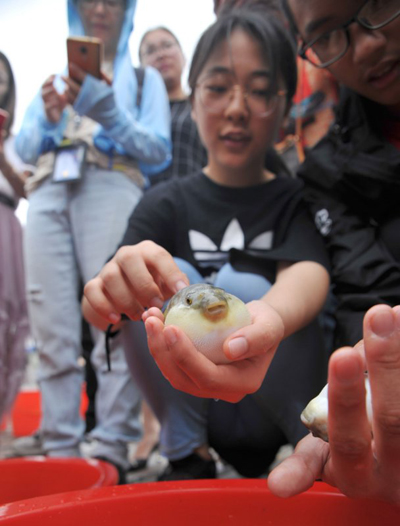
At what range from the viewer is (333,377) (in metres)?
0.41

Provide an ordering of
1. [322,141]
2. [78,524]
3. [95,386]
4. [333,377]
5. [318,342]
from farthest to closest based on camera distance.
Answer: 1. [95,386]
2. [322,141]
3. [318,342]
4. [78,524]
5. [333,377]

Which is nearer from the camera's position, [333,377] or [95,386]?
[333,377]

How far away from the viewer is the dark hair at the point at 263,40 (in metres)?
1.13

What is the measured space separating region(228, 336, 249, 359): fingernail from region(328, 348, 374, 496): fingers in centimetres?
11

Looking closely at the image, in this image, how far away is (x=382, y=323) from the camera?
410 millimetres

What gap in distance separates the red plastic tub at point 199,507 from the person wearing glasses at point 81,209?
69cm

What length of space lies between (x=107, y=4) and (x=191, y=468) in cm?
121

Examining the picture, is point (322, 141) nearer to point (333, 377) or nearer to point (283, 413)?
point (283, 413)

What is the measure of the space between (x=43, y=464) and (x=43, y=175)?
0.86 meters

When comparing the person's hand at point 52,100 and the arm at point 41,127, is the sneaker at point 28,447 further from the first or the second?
the person's hand at point 52,100

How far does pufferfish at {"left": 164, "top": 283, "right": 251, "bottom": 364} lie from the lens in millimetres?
542

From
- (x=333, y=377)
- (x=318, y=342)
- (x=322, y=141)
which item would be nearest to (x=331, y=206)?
(x=322, y=141)

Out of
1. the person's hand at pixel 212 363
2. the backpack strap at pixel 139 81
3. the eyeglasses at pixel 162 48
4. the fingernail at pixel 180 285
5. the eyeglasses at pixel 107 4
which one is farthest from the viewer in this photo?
the eyeglasses at pixel 162 48

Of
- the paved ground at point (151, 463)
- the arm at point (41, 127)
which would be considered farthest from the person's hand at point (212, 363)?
the arm at point (41, 127)
